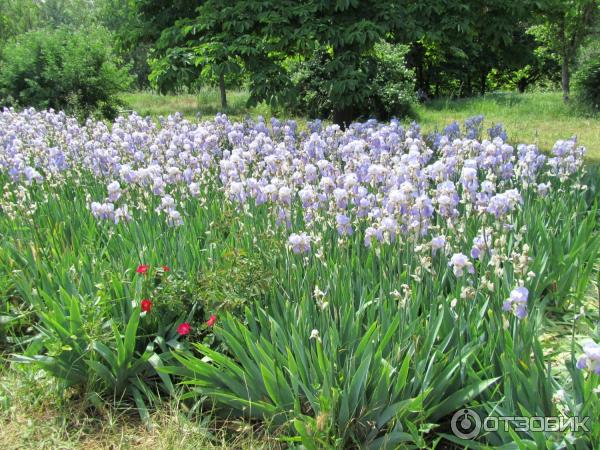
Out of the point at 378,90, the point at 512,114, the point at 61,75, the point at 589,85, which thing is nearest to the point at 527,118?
the point at 512,114

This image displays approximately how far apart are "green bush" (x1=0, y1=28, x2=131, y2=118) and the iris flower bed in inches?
369

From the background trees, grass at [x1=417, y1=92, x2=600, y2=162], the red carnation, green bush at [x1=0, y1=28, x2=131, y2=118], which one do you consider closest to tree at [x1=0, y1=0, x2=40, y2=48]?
green bush at [x1=0, y1=28, x2=131, y2=118]

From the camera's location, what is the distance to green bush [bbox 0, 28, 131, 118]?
12.5 m

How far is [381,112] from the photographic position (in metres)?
12.2

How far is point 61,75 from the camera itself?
1250cm

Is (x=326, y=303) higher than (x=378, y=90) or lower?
lower

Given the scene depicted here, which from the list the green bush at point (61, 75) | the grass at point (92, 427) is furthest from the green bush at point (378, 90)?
the grass at point (92, 427)

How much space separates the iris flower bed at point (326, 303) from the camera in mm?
2256

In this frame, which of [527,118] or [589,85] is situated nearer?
[527,118]

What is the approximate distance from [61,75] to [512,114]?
34.4ft

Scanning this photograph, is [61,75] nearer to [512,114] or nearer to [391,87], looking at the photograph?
[391,87]

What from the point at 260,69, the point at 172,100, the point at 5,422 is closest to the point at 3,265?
the point at 5,422

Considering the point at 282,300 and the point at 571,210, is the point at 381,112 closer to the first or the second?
the point at 571,210

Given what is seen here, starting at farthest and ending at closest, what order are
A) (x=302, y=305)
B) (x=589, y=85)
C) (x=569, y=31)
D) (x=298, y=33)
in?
(x=569, y=31) → (x=589, y=85) → (x=298, y=33) → (x=302, y=305)
